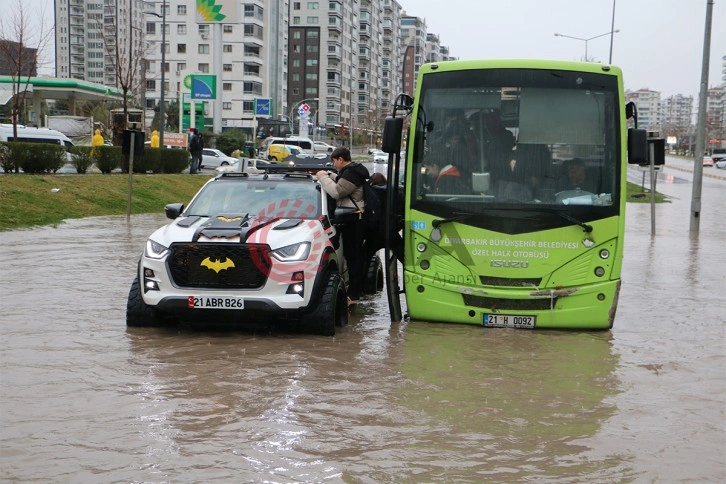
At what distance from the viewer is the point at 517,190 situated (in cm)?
1005

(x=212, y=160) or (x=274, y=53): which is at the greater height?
(x=274, y=53)

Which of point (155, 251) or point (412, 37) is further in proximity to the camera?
point (412, 37)

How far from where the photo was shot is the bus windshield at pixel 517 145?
9.99 meters

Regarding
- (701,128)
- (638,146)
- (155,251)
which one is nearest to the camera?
(155,251)

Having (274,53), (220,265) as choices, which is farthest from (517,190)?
(274,53)

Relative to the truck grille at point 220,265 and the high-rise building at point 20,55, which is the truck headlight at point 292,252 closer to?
the truck grille at point 220,265

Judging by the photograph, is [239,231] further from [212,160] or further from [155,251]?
[212,160]

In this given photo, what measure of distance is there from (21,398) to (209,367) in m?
1.72

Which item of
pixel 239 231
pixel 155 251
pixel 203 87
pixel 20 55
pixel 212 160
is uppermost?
pixel 20 55

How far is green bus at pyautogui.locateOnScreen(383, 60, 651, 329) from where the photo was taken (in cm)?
995

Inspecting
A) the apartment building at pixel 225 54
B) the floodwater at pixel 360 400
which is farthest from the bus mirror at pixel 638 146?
the apartment building at pixel 225 54

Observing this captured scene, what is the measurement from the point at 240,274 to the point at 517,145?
3203 millimetres

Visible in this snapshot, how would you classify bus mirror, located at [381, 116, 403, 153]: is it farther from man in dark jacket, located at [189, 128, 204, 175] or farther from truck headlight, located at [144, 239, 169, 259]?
man in dark jacket, located at [189, 128, 204, 175]

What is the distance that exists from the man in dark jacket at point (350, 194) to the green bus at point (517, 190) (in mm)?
1150
